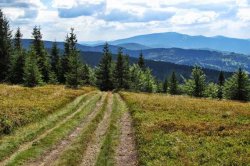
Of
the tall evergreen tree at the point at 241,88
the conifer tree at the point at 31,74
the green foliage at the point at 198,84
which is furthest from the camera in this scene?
the green foliage at the point at 198,84

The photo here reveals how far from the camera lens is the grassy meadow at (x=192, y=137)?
20141mm

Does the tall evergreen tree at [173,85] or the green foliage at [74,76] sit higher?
the green foliage at [74,76]

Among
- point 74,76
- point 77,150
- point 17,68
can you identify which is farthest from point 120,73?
point 77,150

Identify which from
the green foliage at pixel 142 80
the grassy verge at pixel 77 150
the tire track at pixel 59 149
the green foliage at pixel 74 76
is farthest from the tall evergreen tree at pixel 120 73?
the grassy verge at pixel 77 150

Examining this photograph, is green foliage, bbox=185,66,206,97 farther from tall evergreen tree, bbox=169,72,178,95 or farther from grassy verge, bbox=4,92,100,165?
grassy verge, bbox=4,92,100,165

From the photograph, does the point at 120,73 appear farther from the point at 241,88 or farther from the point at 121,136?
the point at 121,136

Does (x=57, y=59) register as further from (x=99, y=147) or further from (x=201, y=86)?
(x=99, y=147)

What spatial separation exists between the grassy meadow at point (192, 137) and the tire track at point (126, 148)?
46cm

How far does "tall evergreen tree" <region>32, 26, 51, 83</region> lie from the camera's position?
312 ft

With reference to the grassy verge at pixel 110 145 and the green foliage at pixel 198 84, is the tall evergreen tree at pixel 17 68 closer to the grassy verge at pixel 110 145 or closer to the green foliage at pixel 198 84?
the green foliage at pixel 198 84

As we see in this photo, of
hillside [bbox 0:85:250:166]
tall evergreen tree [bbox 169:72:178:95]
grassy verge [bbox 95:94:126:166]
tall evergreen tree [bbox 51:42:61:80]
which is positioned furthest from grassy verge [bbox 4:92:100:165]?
tall evergreen tree [bbox 169:72:178:95]

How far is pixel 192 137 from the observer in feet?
84.5

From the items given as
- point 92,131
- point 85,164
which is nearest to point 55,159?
point 85,164

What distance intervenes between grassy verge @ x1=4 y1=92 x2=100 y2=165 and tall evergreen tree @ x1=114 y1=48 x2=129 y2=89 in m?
61.2
